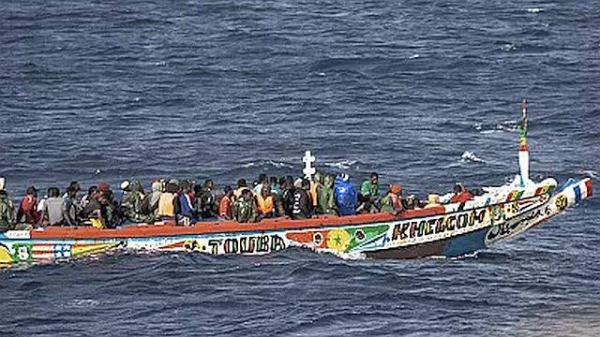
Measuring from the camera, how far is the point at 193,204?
4600 centimetres

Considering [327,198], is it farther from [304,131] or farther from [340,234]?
[304,131]

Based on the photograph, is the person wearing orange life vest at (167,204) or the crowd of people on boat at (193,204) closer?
the crowd of people on boat at (193,204)

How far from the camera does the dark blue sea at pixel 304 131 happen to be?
43844 mm

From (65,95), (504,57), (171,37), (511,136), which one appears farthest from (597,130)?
(171,37)

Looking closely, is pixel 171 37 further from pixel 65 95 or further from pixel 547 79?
pixel 547 79

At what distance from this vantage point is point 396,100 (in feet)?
242

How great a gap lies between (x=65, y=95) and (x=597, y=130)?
21.7m

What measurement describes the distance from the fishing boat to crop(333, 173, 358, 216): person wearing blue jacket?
432 mm

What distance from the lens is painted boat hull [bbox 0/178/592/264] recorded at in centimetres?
4525

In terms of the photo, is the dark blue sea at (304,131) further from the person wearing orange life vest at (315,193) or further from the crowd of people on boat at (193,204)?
the person wearing orange life vest at (315,193)

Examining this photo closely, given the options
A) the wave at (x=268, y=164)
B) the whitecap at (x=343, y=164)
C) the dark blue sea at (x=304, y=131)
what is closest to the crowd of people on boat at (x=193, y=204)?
the dark blue sea at (x=304, y=131)

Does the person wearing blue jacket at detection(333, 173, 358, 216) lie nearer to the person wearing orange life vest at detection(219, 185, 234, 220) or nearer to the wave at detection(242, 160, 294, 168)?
the person wearing orange life vest at detection(219, 185, 234, 220)

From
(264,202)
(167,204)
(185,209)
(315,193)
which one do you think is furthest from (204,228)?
(315,193)

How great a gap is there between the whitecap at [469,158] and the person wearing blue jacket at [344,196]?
57.5ft
